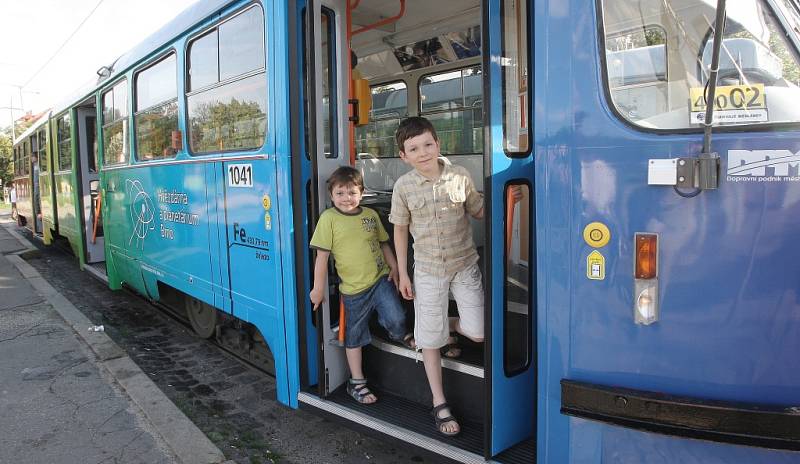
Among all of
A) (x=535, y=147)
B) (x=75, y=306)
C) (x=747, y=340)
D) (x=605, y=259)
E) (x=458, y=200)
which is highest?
(x=535, y=147)

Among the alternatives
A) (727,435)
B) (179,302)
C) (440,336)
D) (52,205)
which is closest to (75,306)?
(179,302)

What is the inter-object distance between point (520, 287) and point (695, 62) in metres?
1.23

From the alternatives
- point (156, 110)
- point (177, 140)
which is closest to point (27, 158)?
point (156, 110)

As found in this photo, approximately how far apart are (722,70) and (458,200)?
1180 mm

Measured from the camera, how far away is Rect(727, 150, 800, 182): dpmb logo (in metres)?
1.70

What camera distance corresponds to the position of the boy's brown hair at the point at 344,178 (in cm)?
308

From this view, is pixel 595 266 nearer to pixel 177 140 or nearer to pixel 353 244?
pixel 353 244

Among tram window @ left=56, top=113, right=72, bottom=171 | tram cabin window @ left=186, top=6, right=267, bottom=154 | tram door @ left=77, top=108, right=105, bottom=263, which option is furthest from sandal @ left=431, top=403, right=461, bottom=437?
tram window @ left=56, top=113, right=72, bottom=171

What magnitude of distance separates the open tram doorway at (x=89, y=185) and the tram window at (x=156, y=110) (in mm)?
2950

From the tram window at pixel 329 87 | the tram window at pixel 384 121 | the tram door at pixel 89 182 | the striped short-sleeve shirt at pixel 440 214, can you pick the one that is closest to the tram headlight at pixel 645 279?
the striped short-sleeve shirt at pixel 440 214

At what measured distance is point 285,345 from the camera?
334 centimetres

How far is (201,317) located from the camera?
16.9 ft

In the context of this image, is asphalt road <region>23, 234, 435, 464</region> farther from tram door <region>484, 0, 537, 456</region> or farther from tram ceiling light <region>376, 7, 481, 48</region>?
tram ceiling light <region>376, 7, 481, 48</region>

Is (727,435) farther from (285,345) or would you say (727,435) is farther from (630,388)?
(285,345)
